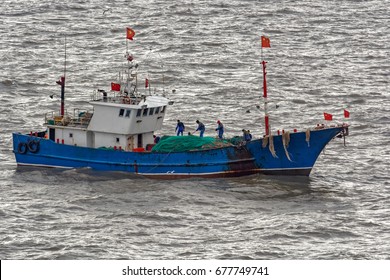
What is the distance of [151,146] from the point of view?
6544cm

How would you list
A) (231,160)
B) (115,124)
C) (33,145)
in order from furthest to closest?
(33,145), (115,124), (231,160)

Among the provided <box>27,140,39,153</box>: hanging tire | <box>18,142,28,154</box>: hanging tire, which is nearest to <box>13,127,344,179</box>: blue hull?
<box>27,140,39,153</box>: hanging tire

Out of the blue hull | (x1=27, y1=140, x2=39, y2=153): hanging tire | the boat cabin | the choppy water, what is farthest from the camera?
(x1=27, y1=140, x2=39, y2=153): hanging tire

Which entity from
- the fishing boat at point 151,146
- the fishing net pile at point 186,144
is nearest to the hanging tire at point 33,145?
the fishing boat at point 151,146

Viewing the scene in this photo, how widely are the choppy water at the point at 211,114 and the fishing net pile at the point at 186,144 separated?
1.75 meters

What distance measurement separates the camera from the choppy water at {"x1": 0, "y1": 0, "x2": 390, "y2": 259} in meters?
53.2

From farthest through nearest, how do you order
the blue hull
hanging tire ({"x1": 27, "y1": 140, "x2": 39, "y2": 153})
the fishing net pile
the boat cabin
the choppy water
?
hanging tire ({"x1": 27, "y1": 140, "x2": 39, "y2": 153}) → the boat cabin → the fishing net pile → the blue hull → the choppy water

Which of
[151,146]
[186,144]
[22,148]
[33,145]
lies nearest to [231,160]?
[186,144]

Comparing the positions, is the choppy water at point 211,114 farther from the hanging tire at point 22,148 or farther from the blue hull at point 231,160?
the hanging tire at point 22,148

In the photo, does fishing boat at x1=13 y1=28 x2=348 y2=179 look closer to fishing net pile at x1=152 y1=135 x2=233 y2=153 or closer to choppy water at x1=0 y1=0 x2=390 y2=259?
fishing net pile at x1=152 y1=135 x2=233 y2=153

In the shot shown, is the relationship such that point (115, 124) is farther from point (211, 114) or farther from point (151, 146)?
point (211, 114)

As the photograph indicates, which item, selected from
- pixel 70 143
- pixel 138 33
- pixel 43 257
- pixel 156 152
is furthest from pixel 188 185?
pixel 138 33

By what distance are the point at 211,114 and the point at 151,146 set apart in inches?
513

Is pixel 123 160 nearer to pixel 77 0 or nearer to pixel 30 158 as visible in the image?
pixel 30 158
